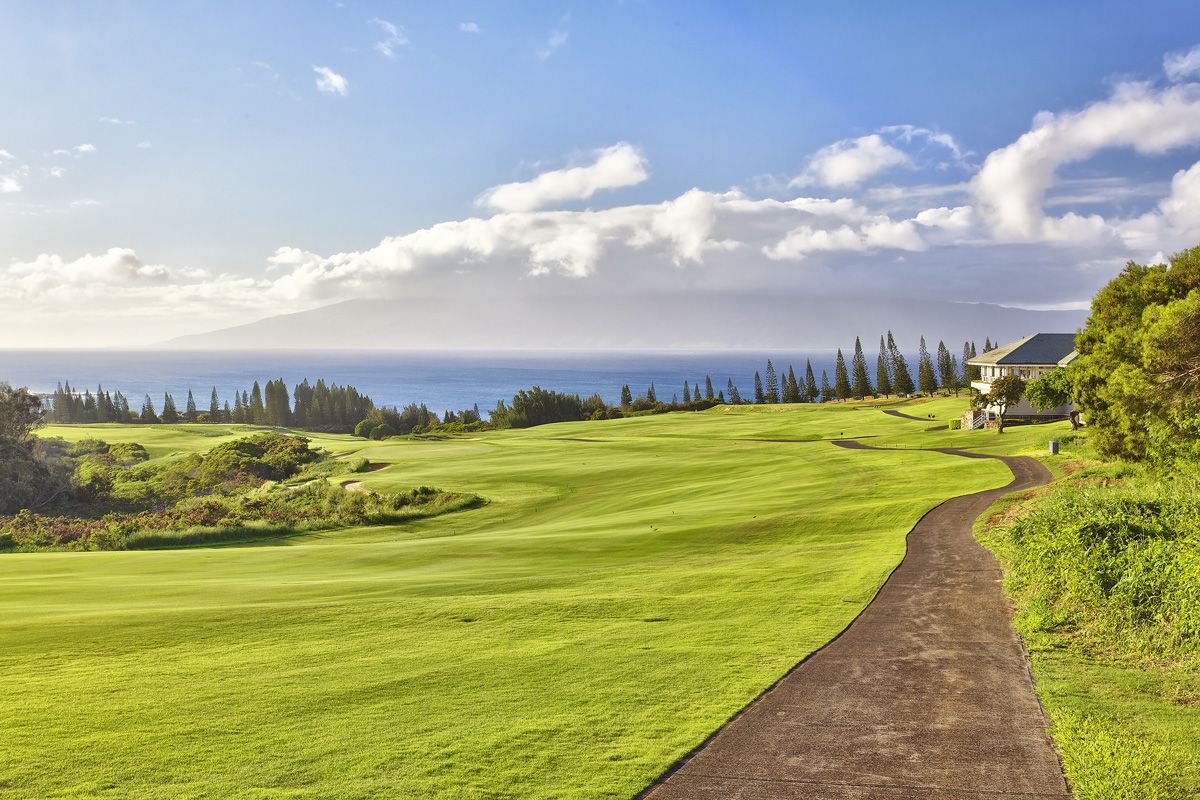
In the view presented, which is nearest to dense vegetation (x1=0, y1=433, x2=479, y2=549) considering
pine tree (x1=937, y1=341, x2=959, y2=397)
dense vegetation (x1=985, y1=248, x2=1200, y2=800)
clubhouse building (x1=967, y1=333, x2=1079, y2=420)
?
dense vegetation (x1=985, y1=248, x2=1200, y2=800)

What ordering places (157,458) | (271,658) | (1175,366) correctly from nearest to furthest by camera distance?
(271,658), (1175,366), (157,458)

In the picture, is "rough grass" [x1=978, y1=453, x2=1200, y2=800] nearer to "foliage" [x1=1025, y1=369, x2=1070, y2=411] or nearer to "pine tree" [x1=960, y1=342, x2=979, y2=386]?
"foliage" [x1=1025, y1=369, x2=1070, y2=411]

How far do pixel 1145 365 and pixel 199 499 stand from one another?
53.1 meters

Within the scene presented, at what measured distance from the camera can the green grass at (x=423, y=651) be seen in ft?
28.4

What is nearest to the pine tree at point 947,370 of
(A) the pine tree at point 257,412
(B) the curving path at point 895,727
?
(B) the curving path at point 895,727

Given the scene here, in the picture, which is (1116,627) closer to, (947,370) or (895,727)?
(895,727)

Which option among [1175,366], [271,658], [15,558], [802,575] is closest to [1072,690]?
[802,575]

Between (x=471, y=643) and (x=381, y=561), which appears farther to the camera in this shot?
(x=381, y=561)

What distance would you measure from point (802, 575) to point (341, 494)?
115 ft

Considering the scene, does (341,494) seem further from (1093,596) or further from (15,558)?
(1093,596)

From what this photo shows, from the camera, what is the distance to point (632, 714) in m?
10.3

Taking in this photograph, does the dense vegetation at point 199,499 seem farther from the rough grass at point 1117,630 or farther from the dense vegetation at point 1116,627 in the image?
the rough grass at point 1117,630

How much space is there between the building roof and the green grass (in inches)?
1776

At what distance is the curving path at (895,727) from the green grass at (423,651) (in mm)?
536
